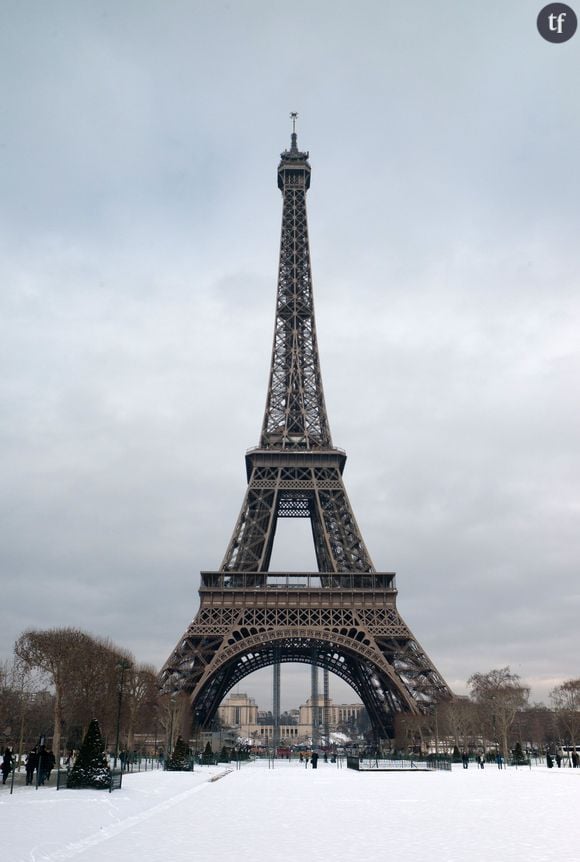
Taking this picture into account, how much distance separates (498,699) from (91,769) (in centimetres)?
5715

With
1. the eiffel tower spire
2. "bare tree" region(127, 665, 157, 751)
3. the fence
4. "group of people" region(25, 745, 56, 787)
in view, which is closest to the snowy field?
"group of people" region(25, 745, 56, 787)

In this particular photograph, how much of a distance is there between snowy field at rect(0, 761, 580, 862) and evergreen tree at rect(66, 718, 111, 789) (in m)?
0.93

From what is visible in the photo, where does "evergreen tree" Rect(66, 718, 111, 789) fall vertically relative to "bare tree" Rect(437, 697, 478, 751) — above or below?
below

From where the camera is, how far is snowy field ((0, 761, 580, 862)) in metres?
14.2

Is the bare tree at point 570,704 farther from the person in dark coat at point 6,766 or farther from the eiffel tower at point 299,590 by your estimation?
the person in dark coat at point 6,766

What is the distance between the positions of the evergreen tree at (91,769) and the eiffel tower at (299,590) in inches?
1244

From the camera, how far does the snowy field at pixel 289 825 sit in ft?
46.5

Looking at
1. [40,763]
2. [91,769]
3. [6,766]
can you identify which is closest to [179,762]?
[6,766]

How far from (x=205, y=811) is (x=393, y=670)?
43.7m

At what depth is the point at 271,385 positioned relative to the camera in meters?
82.0

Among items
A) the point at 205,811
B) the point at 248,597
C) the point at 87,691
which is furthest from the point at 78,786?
the point at 248,597

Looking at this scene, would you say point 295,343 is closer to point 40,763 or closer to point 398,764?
point 398,764

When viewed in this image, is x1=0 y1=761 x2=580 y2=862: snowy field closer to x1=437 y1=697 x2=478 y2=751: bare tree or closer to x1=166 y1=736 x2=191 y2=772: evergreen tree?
x1=166 y1=736 x2=191 y2=772: evergreen tree

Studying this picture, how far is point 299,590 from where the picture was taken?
2707 inches
